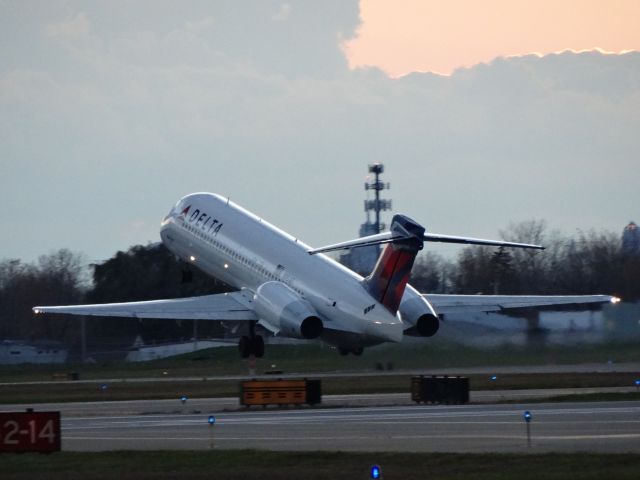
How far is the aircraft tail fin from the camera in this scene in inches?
1998

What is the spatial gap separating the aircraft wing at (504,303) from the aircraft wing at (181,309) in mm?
8916

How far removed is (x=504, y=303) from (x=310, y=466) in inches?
1342

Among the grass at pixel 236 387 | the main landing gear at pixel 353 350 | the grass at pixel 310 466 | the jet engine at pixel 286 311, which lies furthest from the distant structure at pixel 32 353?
the grass at pixel 310 466

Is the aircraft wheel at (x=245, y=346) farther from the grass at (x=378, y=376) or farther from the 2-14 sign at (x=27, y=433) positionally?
the 2-14 sign at (x=27, y=433)

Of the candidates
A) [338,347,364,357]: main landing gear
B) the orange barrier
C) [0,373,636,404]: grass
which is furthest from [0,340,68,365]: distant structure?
the orange barrier

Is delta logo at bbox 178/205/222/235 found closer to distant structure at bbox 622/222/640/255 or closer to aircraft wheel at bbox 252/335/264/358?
aircraft wheel at bbox 252/335/264/358

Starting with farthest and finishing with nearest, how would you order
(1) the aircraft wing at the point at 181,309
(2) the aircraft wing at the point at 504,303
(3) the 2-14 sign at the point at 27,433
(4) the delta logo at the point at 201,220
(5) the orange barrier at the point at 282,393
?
(4) the delta logo at the point at 201,220
(1) the aircraft wing at the point at 181,309
(2) the aircraft wing at the point at 504,303
(5) the orange barrier at the point at 282,393
(3) the 2-14 sign at the point at 27,433

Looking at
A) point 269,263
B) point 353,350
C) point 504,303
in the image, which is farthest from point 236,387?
point 504,303

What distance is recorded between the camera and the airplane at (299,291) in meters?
52.9

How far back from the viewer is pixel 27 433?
30719 millimetres

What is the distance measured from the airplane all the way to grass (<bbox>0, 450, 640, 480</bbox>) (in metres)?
20.2

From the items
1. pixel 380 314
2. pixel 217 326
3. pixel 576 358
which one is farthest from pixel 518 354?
pixel 217 326

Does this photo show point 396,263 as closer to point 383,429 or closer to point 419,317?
point 419,317

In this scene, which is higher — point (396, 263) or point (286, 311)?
point (396, 263)
